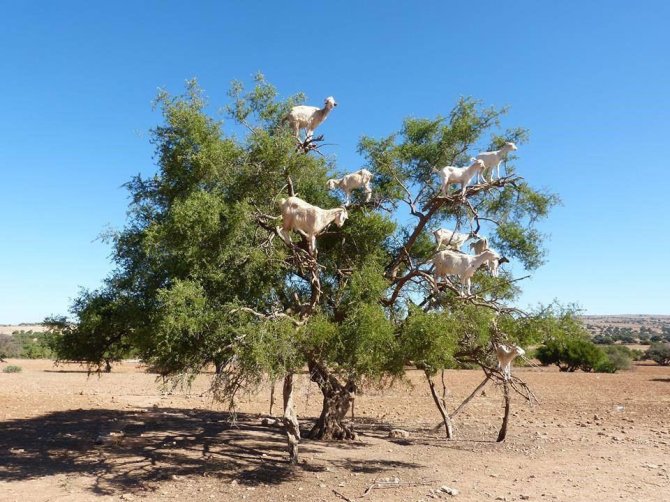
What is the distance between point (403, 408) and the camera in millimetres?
21078

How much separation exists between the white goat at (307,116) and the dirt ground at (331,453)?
6.65 meters

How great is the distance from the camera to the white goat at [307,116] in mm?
10766

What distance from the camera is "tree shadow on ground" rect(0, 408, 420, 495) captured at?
10344mm

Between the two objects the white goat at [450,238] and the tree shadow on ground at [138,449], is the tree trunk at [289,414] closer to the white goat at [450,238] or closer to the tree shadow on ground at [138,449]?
the tree shadow on ground at [138,449]

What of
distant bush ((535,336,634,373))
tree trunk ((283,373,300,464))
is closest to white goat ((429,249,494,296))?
tree trunk ((283,373,300,464))

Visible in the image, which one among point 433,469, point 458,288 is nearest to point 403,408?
point 433,469

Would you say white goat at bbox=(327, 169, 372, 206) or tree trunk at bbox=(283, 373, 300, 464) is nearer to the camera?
tree trunk at bbox=(283, 373, 300, 464)

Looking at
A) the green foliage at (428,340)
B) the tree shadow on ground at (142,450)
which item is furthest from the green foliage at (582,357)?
the green foliage at (428,340)

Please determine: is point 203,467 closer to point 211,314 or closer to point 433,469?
point 211,314

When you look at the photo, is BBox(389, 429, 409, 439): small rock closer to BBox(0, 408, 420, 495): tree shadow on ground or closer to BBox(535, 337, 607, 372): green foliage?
BBox(0, 408, 420, 495): tree shadow on ground

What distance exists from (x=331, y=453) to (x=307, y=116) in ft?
24.5

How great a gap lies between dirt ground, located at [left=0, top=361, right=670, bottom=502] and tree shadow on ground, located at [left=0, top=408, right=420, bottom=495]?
0.12ft

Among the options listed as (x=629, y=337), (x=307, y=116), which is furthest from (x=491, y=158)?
(x=629, y=337)

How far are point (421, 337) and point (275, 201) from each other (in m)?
3.74
